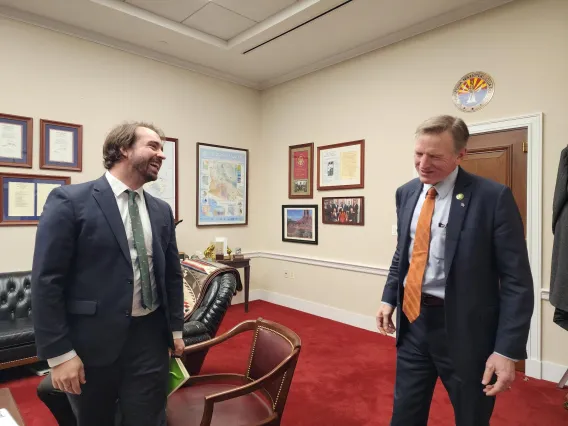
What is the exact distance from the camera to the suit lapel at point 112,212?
1.37m

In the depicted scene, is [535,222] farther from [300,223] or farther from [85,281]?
[85,281]

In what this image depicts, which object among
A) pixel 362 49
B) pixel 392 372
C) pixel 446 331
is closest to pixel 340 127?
pixel 362 49

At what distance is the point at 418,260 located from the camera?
152cm

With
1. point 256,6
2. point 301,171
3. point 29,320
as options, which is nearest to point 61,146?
point 29,320

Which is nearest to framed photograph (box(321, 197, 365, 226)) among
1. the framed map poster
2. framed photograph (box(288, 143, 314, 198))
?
framed photograph (box(288, 143, 314, 198))

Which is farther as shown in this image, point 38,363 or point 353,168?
point 353,168

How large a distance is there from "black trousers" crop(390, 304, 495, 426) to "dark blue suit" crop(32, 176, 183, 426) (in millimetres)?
1012

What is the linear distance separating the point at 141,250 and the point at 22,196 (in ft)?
9.29

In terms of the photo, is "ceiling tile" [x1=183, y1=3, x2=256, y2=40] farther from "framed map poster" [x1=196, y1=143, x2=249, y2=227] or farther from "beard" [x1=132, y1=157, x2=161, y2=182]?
"beard" [x1=132, y1=157, x2=161, y2=182]

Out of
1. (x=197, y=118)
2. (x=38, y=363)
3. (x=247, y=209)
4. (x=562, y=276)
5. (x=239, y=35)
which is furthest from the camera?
(x=247, y=209)

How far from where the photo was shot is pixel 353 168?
14.3 ft

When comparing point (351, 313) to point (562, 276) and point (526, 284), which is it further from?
point (526, 284)

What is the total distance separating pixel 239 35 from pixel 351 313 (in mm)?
3301

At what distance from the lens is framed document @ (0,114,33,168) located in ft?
11.3
